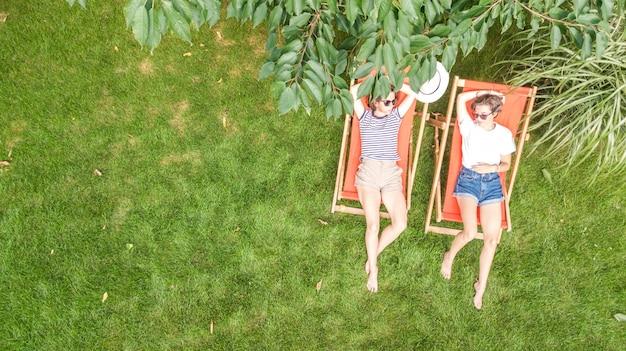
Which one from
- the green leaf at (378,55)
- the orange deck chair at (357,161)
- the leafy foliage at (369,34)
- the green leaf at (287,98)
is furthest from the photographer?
the orange deck chair at (357,161)

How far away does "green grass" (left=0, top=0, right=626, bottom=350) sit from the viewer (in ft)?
12.5

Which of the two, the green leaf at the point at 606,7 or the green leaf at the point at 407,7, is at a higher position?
the green leaf at the point at 606,7

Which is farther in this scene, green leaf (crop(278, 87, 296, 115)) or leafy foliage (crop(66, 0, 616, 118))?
green leaf (crop(278, 87, 296, 115))

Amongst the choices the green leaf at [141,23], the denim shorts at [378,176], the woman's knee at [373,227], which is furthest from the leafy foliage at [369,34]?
the woman's knee at [373,227]

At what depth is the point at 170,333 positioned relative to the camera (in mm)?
3779

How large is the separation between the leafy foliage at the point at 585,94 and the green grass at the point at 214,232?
21.6 inches

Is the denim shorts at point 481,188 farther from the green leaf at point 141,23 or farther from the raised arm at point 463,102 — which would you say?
the green leaf at point 141,23

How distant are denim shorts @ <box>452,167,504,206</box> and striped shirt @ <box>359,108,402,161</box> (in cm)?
61

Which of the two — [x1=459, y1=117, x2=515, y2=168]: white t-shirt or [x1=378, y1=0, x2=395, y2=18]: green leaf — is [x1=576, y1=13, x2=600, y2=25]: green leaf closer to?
[x1=378, y1=0, x2=395, y2=18]: green leaf

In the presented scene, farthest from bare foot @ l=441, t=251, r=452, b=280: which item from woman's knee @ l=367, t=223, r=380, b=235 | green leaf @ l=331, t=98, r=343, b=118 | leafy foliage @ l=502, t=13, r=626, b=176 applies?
green leaf @ l=331, t=98, r=343, b=118

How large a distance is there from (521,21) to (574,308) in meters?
2.95

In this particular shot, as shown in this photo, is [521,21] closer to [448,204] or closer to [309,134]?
[448,204]

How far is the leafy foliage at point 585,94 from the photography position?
11.6 ft

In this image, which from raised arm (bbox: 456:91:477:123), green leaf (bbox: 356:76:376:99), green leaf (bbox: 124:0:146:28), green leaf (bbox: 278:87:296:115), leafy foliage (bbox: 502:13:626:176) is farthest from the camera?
raised arm (bbox: 456:91:477:123)
